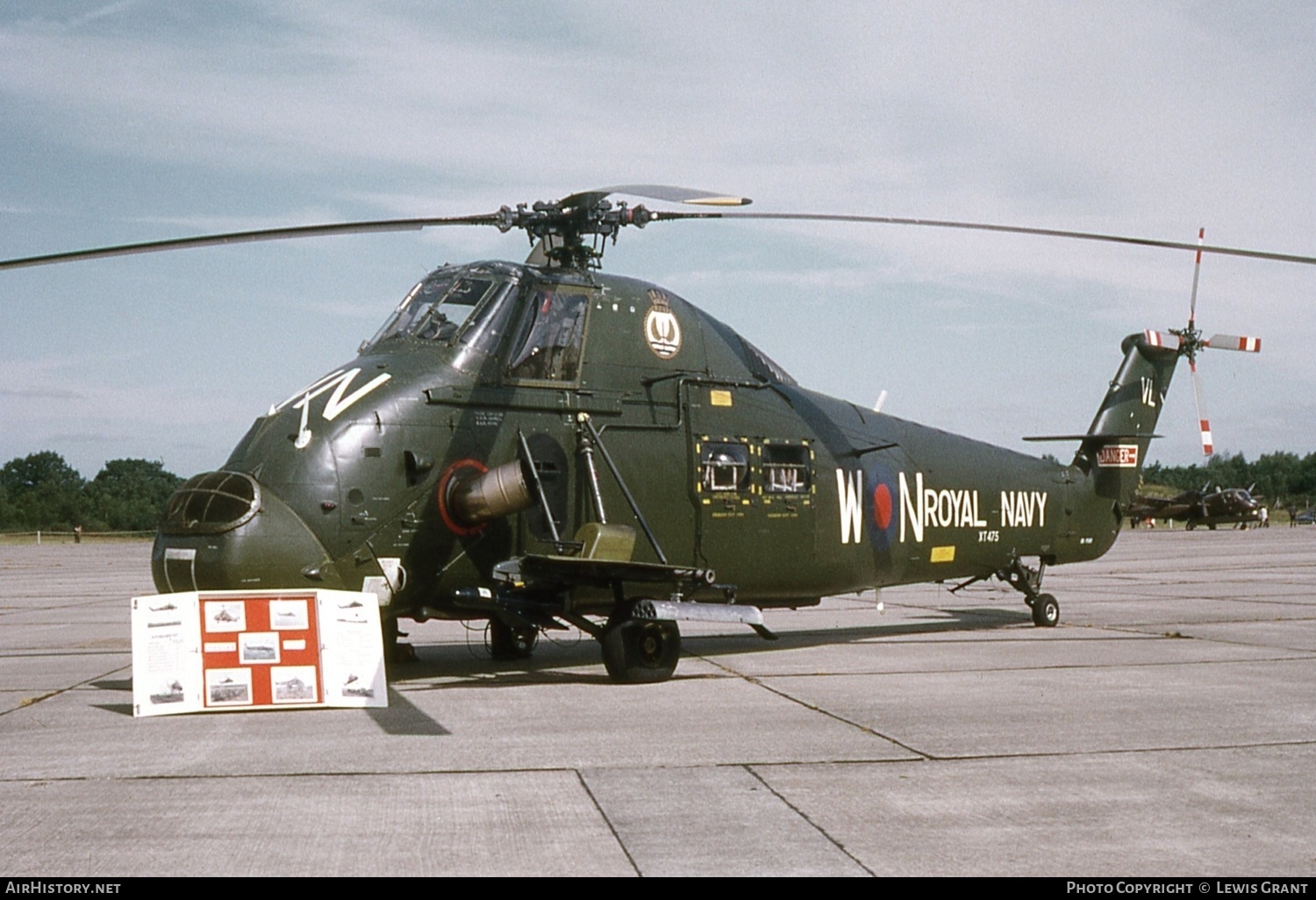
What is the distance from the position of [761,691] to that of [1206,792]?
4.63m

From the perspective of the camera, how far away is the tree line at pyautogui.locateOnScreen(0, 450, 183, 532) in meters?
78.9

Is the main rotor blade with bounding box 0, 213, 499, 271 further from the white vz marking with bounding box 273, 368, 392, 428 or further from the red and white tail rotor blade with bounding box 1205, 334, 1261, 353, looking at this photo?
the red and white tail rotor blade with bounding box 1205, 334, 1261, 353

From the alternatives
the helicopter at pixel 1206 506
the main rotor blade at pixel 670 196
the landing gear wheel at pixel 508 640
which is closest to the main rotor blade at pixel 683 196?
the main rotor blade at pixel 670 196

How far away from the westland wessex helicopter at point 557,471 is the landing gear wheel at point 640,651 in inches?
1.0

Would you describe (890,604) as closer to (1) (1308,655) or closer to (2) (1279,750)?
(1) (1308,655)

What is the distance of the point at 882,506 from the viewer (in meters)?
14.9

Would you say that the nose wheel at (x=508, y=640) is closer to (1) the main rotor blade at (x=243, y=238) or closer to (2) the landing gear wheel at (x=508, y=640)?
(2) the landing gear wheel at (x=508, y=640)

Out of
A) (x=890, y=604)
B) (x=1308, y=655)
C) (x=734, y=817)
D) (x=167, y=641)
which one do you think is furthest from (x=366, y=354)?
(x=890, y=604)

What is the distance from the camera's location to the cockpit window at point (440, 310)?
11984mm

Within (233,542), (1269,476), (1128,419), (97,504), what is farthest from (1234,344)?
(1269,476)

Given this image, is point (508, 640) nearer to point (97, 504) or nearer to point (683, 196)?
point (683, 196)

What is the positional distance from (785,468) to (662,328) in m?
2.18

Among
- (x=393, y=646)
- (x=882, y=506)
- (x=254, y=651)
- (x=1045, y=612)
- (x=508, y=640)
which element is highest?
(x=882, y=506)

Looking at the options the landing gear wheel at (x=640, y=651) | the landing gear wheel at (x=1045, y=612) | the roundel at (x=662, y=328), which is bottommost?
the landing gear wheel at (x=1045, y=612)
